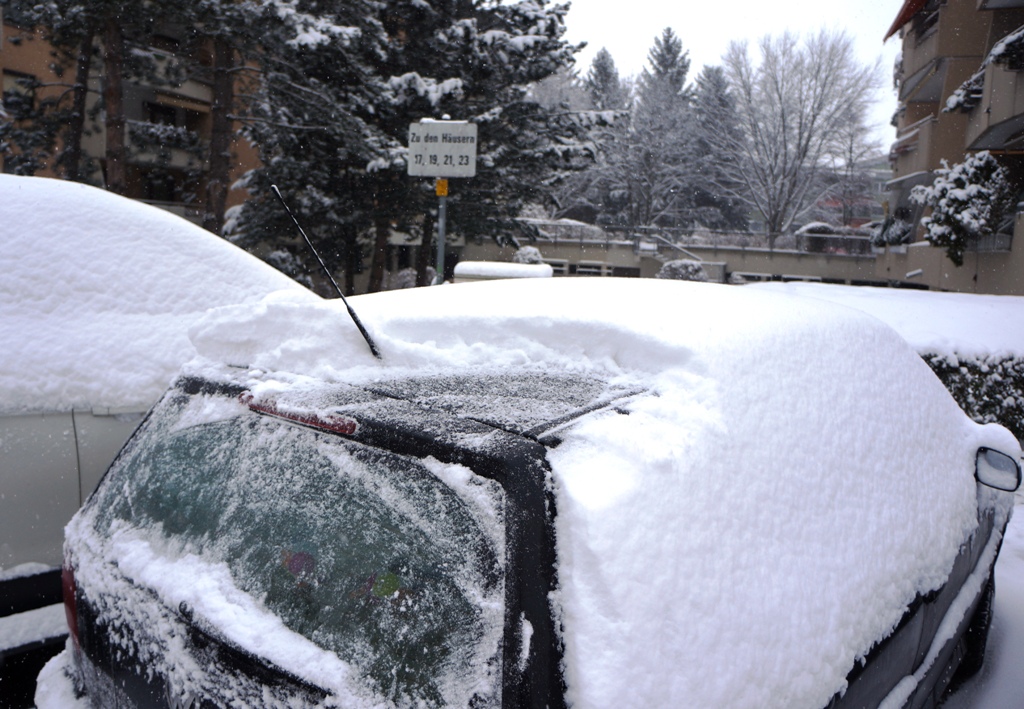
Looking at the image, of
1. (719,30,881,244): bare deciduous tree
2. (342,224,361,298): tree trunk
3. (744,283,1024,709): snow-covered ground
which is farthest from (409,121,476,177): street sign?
(719,30,881,244): bare deciduous tree

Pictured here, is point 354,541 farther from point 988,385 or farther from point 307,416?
point 988,385

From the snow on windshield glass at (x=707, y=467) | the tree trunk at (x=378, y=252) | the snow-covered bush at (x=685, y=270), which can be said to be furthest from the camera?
the snow-covered bush at (x=685, y=270)

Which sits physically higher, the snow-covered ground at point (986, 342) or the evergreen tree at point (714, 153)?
the evergreen tree at point (714, 153)

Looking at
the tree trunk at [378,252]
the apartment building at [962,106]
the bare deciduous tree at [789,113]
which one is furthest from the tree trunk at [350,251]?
the bare deciduous tree at [789,113]

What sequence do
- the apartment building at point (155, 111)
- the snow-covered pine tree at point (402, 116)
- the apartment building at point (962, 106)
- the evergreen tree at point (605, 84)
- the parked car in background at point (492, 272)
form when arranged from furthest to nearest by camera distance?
the evergreen tree at point (605, 84) → the apartment building at point (155, 111) → the snow-covered pine tree at point (402, 116) → the apartment building at point (962, 106) → the parked car in background at point (492, 272)

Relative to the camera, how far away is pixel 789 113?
143 ft

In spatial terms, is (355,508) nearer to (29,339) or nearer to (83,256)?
(29,339)

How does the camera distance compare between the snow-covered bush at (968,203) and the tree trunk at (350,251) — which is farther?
the tree trunk at (350,251)

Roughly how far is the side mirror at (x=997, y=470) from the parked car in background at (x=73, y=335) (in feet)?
7.37

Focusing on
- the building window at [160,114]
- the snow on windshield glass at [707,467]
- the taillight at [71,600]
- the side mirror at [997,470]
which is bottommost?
the taillight at [71,600]

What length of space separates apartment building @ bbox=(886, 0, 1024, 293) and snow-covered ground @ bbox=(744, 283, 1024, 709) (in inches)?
299

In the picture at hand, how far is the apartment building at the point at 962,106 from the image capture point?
14016 mm

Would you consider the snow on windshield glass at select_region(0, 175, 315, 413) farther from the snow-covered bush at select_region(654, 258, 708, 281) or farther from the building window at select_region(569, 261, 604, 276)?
the building window at select_region(569, 261, 604, 276)

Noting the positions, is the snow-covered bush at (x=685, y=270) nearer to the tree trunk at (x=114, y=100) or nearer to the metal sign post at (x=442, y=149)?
the tree trunk at (x=114, y=100)
